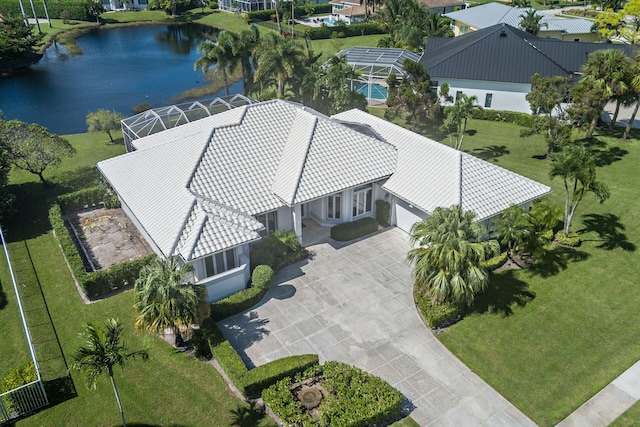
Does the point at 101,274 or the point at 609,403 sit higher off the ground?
the point at 101,274

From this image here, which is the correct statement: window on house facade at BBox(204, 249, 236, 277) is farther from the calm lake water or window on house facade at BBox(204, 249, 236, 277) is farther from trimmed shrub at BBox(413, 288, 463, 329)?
the calm lake water

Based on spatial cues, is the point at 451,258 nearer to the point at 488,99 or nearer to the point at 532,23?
the point at 488,99

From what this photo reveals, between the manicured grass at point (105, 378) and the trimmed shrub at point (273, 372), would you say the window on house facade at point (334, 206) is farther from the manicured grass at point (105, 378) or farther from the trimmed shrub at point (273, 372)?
the manicured grass at point (105, 378)

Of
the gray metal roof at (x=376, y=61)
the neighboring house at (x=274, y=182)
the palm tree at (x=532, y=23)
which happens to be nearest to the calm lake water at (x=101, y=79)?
the gray metal roof at (x=376, y=61)

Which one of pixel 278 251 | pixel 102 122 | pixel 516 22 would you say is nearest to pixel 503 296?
pixel 278 251

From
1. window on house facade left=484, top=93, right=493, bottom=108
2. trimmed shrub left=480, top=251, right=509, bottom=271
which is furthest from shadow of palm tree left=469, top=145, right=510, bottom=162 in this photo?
trimmed shrub left=480, top=251, right=509, bottom=271

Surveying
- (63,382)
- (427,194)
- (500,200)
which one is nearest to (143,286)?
(63,382)

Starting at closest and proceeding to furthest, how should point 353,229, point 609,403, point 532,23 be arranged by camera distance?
point 609,403 → point 353,229 → point 532,23
